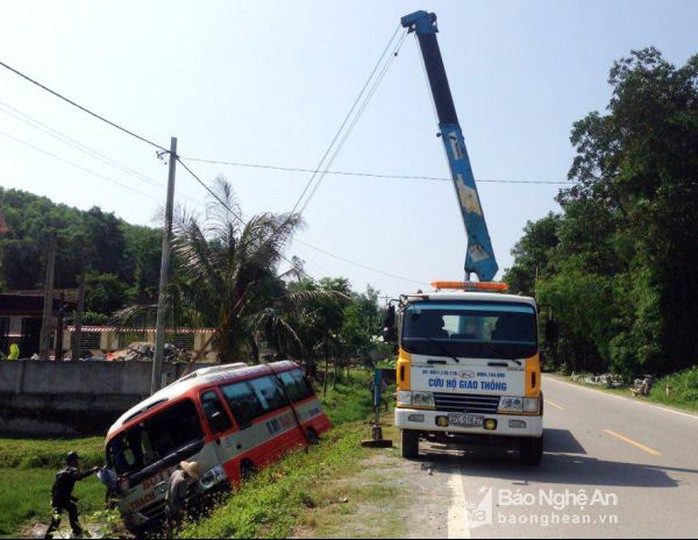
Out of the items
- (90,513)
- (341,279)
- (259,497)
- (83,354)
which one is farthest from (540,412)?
→ (83,354)

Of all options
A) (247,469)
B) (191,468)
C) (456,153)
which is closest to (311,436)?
(247,469)

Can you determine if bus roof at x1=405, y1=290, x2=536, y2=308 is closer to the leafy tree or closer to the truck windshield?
the truck windshield

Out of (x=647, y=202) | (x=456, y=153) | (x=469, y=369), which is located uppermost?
(x=647, y=202)

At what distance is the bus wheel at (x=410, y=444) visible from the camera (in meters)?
11.3

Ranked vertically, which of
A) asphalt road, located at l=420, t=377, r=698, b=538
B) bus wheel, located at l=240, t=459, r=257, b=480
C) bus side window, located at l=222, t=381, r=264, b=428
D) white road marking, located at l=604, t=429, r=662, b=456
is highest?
bus side window, located at l=222, t=381, r=264, b=428

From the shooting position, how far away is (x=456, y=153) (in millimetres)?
15695

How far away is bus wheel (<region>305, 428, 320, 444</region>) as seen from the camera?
1766 cm

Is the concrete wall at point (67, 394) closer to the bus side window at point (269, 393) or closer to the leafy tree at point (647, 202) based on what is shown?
the bus side window at point (269, 393)

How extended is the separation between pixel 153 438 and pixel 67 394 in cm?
1524

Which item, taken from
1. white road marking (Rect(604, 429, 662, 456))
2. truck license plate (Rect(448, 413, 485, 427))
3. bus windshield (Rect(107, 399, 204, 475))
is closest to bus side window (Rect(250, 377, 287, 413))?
bus windshield (Rect(107, 399, 204, 475))

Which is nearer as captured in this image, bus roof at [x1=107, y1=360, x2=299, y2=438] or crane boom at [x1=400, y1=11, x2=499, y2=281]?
bus roof at [x1=107, y1=360, x2=299, y2=438]

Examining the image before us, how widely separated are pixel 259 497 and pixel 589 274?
4509 centimetres

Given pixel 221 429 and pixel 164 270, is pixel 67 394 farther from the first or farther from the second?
pixel 221 429

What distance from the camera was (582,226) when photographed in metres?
→ 43.7
